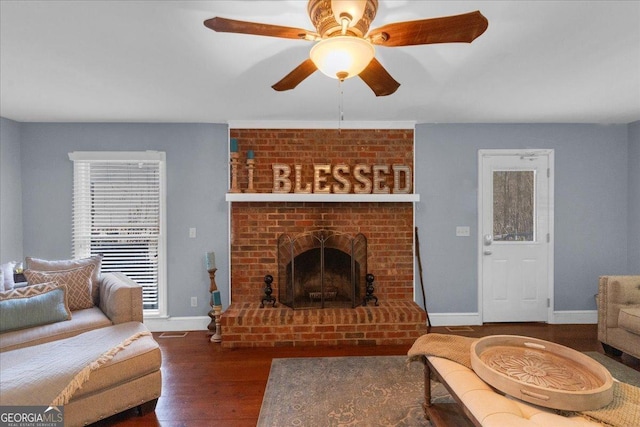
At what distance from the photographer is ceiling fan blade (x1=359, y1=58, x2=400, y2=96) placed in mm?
1450

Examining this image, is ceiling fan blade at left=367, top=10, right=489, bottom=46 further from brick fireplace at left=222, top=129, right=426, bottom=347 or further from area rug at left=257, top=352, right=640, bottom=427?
brick fireplace at left=222, top=129, right=426, bottom=347

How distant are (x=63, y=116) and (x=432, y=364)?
3.89 m

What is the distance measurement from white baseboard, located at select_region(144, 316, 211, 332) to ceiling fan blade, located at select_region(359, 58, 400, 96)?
293cm

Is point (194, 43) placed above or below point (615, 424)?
above

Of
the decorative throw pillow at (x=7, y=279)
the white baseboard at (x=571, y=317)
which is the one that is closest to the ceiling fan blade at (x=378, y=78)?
the decorative throw pillow at (x=7, y=279)

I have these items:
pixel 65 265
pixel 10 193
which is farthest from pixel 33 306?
pixel 10 193

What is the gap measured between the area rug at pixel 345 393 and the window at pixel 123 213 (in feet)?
6.02

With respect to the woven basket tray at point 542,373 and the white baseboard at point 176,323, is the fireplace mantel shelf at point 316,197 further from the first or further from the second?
the woven basket tray at point 542,373

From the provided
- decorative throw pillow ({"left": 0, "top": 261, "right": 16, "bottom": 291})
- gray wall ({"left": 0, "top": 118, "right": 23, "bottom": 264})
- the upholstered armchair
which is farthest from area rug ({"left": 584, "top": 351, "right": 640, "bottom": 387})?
gray wall ({"left": 0, "top": 118, "right": 23, "bottom": 264})

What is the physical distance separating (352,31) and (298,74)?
40cm

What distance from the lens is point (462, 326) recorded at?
3.42 m

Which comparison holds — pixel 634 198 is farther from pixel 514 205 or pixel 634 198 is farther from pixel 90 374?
pixel 90 374

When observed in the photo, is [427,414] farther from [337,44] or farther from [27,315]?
[27,315]

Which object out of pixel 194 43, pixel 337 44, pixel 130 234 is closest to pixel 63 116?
pixel 130 234
